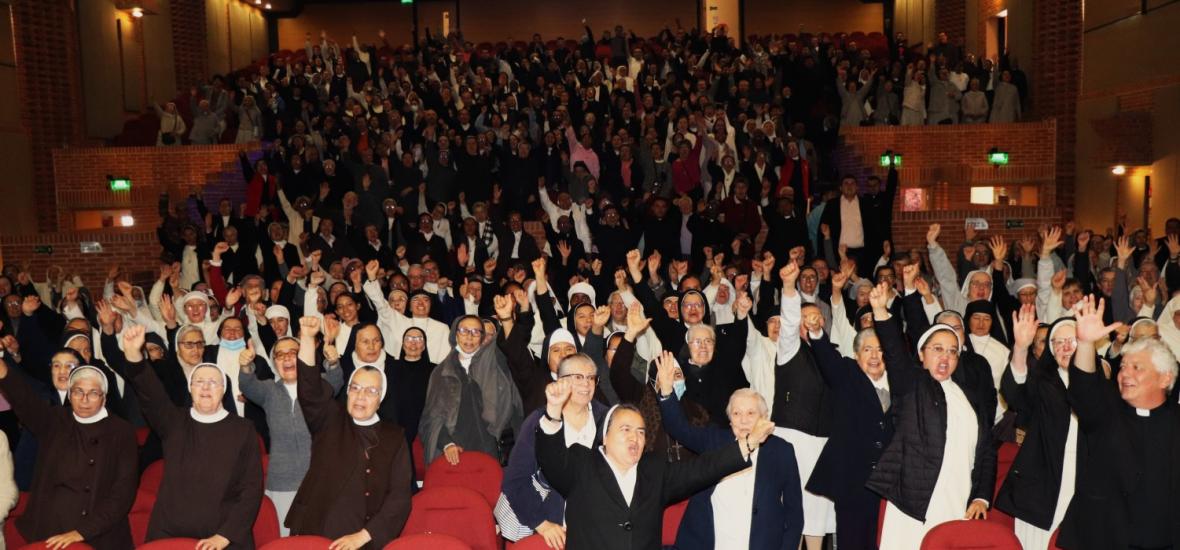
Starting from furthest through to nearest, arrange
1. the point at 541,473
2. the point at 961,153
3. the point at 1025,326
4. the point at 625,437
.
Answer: the point at 961,153 → the point at 1025,326 → the point at 541,473 → the point at 625,437

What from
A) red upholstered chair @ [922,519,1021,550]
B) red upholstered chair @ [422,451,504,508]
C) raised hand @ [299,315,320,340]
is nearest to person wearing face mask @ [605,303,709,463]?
red upholstered chair @ [422,451,504,508]

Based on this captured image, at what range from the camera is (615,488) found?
417 cm

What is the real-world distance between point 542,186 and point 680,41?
7.98m

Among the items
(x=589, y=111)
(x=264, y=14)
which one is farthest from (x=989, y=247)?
(x=264, y=14)

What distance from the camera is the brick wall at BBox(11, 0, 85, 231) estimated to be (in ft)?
53.8

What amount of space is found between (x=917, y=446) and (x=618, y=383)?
1.54 m

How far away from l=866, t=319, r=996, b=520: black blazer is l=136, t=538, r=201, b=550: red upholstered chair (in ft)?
10.2

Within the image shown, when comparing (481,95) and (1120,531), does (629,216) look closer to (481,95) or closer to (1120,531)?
(481,95)

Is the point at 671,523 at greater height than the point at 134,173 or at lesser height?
lesser

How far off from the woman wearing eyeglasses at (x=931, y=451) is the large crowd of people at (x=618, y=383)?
0.04 ft

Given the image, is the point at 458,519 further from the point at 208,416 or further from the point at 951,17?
the point at 951,17

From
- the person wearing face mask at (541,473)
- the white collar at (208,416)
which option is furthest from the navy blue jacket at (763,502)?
the white collar at (208,416)

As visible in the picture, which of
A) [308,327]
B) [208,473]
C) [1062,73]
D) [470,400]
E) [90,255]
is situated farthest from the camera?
[1062,73]

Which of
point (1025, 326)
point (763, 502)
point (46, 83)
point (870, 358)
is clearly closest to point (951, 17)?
point (46, 83)
